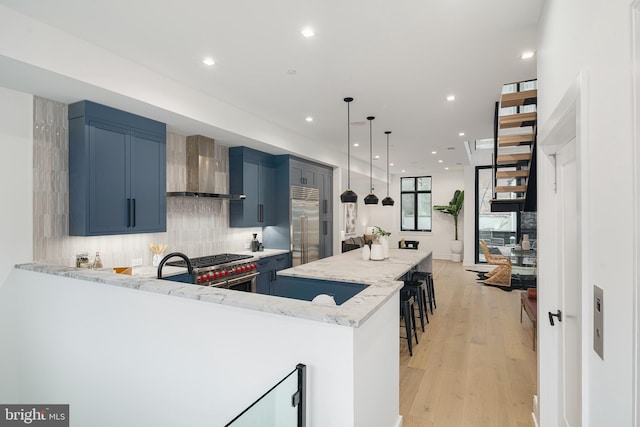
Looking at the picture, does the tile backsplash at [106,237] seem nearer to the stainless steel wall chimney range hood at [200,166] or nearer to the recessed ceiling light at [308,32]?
the stainless steel wall chimney range hood at [200,166]

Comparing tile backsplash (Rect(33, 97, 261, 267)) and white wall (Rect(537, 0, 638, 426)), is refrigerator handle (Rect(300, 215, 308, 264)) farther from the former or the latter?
white wall (Rect(537, 0, 638, 426))

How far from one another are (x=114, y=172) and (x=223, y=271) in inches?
63.5

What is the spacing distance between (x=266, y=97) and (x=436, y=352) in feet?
11.5

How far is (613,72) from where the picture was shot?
0.95 metres

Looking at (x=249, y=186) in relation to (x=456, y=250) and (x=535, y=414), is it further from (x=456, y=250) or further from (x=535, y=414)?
(x=456, y=250)

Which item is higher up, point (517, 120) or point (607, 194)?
point (517, 120)

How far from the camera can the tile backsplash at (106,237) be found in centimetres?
298

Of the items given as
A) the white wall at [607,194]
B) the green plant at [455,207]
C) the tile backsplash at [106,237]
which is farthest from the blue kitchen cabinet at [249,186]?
the green plant at [455,207]

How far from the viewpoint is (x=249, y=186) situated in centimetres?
509

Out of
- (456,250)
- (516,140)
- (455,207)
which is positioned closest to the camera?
(516,140)

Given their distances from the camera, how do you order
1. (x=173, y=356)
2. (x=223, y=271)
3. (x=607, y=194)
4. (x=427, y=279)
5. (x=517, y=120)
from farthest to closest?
(x=427, y=279)
(x=223, y=271)
(x=517, y=120)
(x=173, y=356)
(x=607, y=194)

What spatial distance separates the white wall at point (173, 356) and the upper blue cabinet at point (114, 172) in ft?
2.43

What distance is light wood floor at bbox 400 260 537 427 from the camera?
8.13 ft

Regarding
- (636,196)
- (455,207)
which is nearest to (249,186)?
(636,196)
